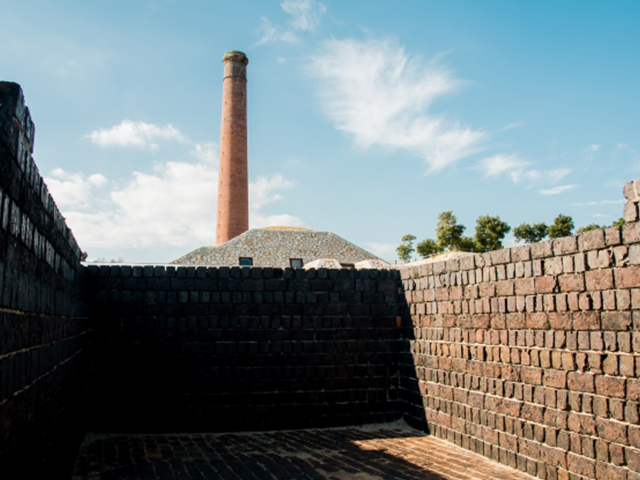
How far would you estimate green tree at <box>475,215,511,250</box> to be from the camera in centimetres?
5122

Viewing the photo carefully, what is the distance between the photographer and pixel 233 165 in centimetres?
3444

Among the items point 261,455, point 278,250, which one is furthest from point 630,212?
point 278,250

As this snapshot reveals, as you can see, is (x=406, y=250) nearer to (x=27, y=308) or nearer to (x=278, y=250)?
(x=278, y=250)

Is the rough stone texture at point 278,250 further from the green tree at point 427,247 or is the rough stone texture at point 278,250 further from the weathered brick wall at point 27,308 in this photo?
the weathered brick wall at point 27,308

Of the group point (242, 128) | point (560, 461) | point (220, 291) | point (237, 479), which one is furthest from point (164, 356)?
point (242, 128)

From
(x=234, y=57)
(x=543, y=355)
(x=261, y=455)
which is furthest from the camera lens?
(x=234, y=57)

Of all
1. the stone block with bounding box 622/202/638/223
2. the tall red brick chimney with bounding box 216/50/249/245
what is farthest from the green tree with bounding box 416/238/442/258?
the stone block with bounding box 622/202/638/223

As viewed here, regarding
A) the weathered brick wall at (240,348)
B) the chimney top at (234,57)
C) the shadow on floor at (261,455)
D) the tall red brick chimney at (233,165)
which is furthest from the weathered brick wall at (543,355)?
the chimney top at (234,57)

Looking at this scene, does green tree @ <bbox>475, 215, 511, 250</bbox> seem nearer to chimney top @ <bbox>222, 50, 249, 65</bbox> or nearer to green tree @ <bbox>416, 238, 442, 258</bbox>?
green tree @ <bbox>416, 238, 442, 258</bbox>

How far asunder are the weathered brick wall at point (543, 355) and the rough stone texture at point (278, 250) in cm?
2434

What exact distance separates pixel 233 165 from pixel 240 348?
2676cm

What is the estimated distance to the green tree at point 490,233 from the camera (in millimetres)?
51219

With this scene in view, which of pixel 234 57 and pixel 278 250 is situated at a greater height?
pixel 234 57

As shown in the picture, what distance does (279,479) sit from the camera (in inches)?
237
